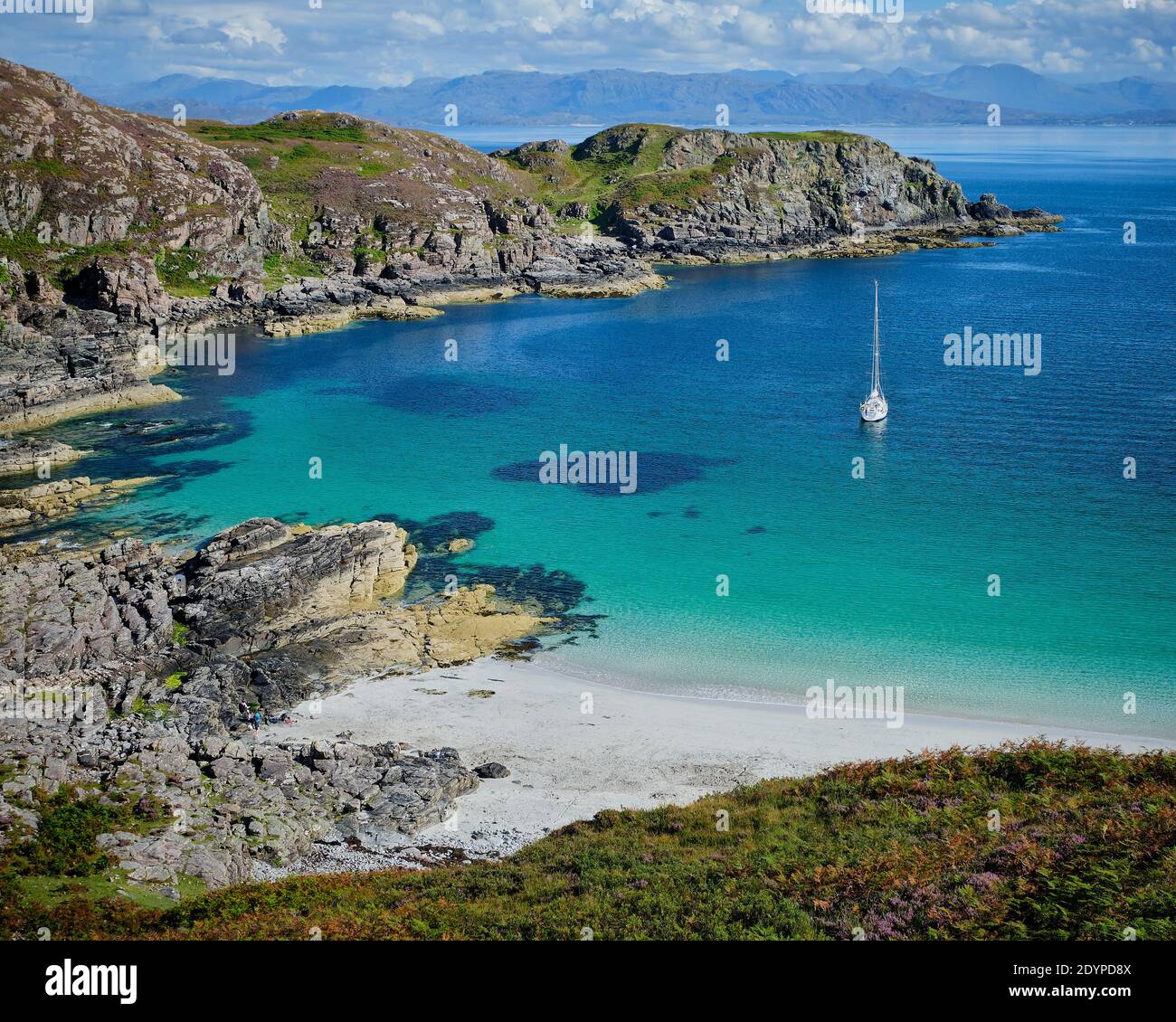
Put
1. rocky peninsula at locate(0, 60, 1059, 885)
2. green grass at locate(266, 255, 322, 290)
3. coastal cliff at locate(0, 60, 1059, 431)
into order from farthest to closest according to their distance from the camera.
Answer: green grass at locate(266, 255, 322, 290)
coastal cliff at locate(0, 60, 1059, 431)
rocky peninsula at locate(0, 60, 1059, 885)

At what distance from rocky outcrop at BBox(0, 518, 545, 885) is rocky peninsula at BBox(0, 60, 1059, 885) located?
11 cm

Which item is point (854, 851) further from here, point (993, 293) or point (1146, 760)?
point (993, 293)

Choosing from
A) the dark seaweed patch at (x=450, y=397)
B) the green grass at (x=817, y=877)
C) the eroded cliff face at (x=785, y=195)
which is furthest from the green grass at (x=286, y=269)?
the green grass at (x=817, y=877)

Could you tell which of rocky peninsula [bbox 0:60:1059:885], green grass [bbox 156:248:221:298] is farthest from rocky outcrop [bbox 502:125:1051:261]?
green grass [bbox 156:248:221:298]

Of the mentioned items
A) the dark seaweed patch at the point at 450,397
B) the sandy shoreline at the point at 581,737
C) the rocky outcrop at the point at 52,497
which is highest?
the dark seaweed patch at the point at 450,397

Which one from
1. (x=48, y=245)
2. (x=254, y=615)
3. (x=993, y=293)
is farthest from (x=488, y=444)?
(x=993, y=293)

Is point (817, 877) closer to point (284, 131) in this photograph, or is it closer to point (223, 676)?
point (223, 676)

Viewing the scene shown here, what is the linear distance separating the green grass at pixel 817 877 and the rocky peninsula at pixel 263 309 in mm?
4365

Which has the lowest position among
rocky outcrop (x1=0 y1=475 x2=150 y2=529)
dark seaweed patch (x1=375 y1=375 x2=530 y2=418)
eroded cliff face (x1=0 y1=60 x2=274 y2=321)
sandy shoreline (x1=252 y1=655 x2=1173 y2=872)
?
sandy shoreline (x1=252 y1=655 x2=1173 y2=872)

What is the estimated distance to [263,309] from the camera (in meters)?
107

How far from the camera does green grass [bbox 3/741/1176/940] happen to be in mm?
19797

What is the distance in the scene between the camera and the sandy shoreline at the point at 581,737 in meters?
30.4

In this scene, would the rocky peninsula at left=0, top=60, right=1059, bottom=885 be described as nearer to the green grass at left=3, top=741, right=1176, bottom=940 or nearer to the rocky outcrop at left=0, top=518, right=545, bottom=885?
the rocky outcrop at left=0, top=518, right=545, bottom=885

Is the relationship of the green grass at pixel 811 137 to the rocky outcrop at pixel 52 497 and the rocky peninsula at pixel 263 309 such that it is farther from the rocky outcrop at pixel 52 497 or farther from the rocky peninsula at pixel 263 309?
the rocky outcrop at pixel 52 497
